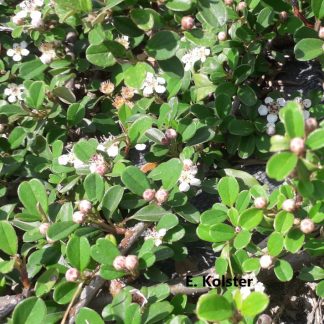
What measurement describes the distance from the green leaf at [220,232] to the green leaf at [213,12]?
559 millimetres

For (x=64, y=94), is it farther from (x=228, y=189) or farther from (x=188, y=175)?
(x=228, y=189)

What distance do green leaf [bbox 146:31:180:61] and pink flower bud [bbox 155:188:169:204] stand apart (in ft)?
1.26

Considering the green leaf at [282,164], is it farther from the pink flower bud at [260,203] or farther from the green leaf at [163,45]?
the green leaf at [163,45]

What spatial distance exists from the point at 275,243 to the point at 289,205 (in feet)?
0.40

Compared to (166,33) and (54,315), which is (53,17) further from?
(54,315)

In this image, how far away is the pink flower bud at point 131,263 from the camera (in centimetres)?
145

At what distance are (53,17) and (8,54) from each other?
1.35 feet

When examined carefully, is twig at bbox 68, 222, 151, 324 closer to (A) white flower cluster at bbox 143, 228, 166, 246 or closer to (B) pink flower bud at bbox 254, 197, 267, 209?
(A) white flower cluster at bbox 143, 228, 166, 246

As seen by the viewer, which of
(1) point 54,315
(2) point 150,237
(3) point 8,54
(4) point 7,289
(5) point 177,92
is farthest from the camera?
(3) point 8,54

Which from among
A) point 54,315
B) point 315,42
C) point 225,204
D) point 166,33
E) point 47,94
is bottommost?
point 54,315

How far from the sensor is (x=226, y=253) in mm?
1533

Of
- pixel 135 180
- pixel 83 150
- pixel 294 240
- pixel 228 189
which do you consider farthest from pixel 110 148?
pixel 294 240

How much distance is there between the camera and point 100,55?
169cm

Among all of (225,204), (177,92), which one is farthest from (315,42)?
(225,204)
